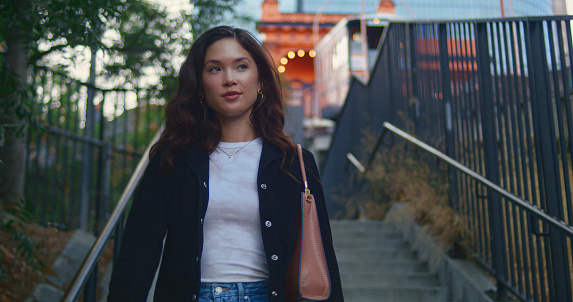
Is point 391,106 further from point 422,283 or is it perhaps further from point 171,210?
point 171,210

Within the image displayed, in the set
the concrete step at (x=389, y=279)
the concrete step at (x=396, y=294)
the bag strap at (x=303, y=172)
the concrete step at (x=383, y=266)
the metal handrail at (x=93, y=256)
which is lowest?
the concrete step at (x=396, y=294)

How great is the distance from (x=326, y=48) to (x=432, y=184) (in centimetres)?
1042

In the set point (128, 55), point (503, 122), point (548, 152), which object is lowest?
point (548, 152)

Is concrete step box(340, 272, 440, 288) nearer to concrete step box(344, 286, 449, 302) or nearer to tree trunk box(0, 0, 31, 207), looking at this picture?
concrete step box(344, 286, 449, 302)

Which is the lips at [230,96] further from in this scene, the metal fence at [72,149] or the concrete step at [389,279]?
the metal fence at [72,149]

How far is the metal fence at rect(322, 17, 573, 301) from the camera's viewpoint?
9.78 feet

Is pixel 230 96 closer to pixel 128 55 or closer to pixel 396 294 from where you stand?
pixel 396 294

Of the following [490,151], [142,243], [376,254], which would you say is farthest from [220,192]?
[376,254]

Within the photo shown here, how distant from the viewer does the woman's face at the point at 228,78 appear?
5.53 feet

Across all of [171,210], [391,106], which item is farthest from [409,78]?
[171,210]

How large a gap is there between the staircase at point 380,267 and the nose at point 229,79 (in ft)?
A: 7.85

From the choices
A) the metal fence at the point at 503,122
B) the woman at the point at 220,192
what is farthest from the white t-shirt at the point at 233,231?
the metal fence at the point at 503,122

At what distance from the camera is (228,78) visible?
1676 mm

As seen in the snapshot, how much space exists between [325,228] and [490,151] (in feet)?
7.79
